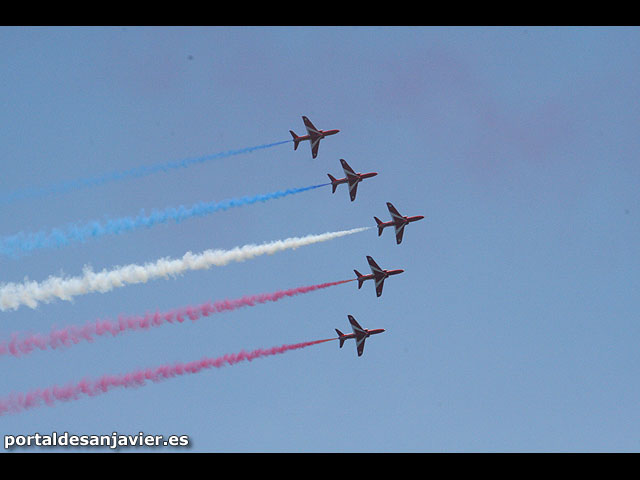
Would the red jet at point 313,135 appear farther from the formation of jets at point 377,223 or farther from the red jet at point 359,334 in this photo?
the red jet at point 359,334

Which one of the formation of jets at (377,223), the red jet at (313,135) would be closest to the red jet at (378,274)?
the formation of jets at (377,223)

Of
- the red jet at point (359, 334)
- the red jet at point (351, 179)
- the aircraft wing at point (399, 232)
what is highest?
the red jet at point (351, 179)

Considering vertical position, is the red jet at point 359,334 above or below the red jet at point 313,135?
below

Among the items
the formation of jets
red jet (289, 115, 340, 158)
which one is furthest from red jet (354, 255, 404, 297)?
red jet (289, 115, 340, 158)

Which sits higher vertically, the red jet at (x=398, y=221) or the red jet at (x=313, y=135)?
the red jet at (x=313, y=135)

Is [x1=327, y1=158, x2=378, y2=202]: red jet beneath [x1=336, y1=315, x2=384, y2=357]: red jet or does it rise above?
above

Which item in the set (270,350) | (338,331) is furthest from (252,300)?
(338,331)

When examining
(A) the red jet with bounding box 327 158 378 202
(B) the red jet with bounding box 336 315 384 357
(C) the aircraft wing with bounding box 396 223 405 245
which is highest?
(A) the red jet with bounding box 327 158 378 202

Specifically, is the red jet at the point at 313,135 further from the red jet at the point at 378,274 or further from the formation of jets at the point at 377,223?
the red jet at the point at 378,274

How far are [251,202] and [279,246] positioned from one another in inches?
170

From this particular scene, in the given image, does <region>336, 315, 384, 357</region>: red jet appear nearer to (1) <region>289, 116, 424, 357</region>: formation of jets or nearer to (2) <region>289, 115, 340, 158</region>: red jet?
(1) <region>289, 116, 424, 357</region>: formation of jets

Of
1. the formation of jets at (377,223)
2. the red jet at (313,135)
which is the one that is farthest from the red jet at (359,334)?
the red jet at (313,135)

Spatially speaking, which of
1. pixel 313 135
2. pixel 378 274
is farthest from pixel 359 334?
pixel 313 135

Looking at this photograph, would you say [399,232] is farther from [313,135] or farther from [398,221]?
[313,135]
